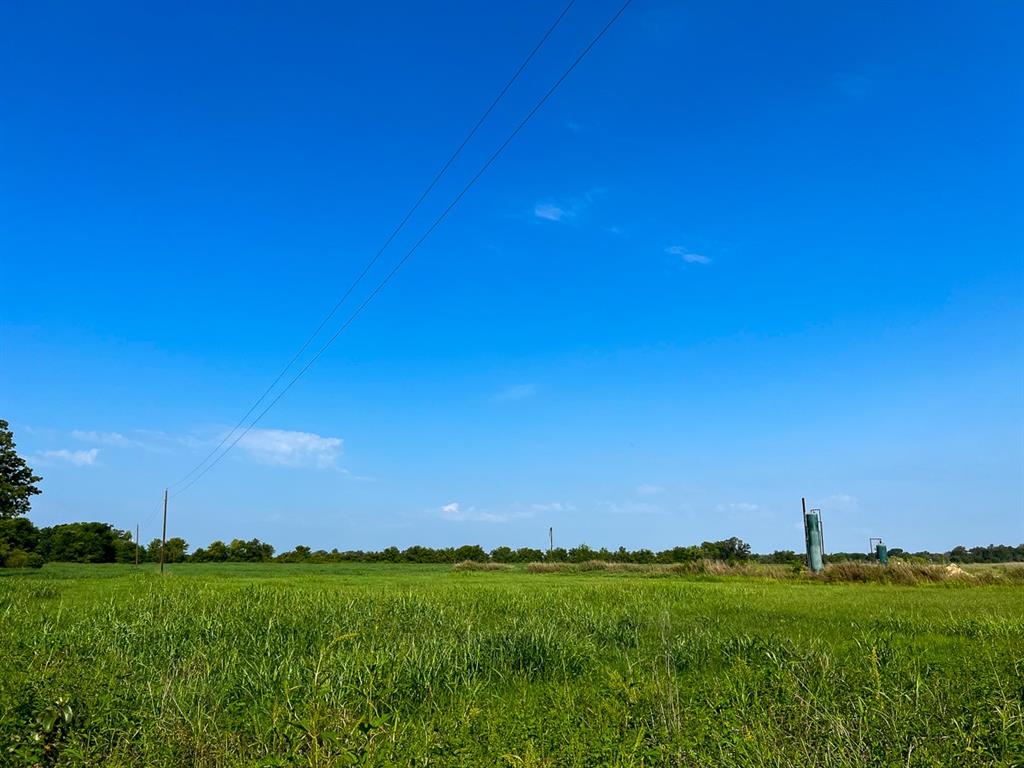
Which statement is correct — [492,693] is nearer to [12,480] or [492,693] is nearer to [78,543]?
[12,480]

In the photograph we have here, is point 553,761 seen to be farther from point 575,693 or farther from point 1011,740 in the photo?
point 1011,740

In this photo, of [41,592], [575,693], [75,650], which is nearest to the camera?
[575,693]

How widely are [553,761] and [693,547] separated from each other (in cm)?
6219

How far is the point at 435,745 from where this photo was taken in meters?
4.57

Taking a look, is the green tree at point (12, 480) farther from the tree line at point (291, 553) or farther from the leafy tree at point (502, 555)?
the leafy tree at point (502, 555)

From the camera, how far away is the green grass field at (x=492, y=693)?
4605 millimetres

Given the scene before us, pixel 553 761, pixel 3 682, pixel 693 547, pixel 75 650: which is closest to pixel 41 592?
pixel 75 650

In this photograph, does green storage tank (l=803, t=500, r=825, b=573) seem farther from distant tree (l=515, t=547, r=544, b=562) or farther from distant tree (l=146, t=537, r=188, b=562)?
distant tree (l=146, t=537, r=188, b=562)

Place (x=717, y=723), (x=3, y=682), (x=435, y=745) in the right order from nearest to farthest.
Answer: (x=435, y=745), (x=717, y=723), (x=3, y=682)

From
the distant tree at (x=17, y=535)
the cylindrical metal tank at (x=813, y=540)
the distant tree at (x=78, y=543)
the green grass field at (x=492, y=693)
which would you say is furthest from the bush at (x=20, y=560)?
the cylindrical metal tank at (x=813, y=540)

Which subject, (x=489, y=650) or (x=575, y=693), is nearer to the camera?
(x=575, y=693)

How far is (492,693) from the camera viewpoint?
22.0 feet

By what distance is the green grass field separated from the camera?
4.61m

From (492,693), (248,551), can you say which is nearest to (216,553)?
(248,551)
